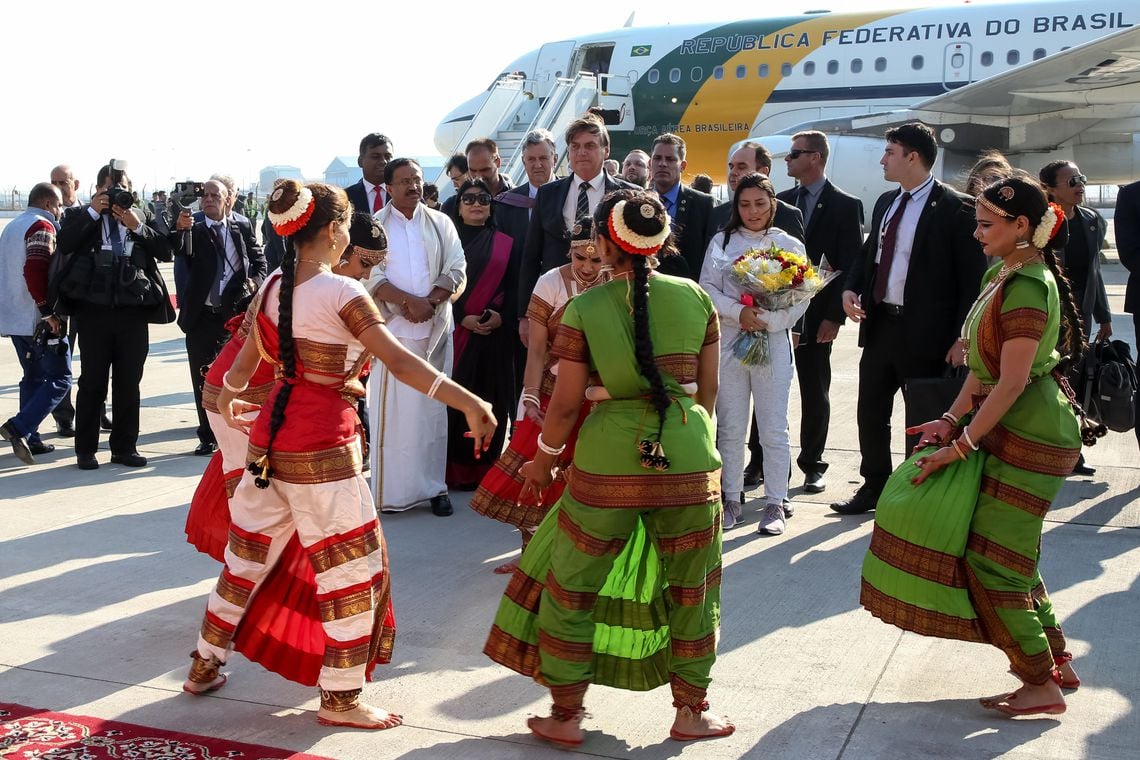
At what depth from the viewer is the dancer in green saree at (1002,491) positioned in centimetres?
346

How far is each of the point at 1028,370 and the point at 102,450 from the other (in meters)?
6.30

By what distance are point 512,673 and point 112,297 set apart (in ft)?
14.1

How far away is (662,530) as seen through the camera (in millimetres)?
3301

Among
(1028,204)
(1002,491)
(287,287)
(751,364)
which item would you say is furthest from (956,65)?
(287,287)

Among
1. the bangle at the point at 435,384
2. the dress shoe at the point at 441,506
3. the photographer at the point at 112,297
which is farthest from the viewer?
the photographer at the point at 112,297

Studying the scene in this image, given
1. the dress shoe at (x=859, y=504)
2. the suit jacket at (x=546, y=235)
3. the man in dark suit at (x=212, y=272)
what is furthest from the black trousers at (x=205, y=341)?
the dress shoe at (x=859, y=504)

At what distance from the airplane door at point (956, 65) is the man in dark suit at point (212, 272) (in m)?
15.3

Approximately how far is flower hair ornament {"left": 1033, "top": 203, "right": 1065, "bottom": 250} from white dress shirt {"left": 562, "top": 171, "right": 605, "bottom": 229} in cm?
263

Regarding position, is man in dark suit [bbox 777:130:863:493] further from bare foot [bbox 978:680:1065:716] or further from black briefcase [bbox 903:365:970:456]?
bare foot [bbox 978:680:1065:716]

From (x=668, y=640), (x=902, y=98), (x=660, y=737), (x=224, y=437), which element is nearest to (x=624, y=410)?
(x=668, y=640)

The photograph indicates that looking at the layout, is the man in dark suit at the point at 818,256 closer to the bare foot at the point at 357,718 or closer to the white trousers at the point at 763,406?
the white trousers at the point at 763,406

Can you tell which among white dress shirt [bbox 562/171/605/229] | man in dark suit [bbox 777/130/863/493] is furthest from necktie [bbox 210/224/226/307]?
man in dark suit [bbox 777/130/863/493]

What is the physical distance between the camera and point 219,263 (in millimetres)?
7625

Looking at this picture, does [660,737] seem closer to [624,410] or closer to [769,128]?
[624,410]
